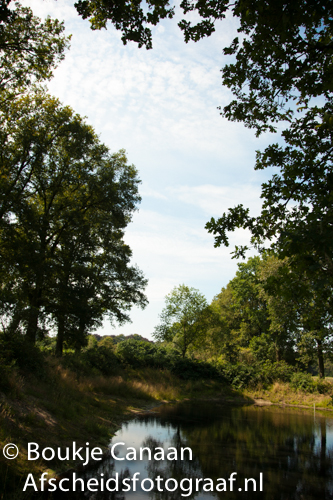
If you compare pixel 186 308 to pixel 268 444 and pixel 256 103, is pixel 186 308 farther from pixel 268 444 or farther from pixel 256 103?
pixel 256 103

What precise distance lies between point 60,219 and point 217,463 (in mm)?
15731

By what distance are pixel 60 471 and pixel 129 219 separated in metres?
20.0

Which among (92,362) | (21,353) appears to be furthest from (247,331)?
(21,353)

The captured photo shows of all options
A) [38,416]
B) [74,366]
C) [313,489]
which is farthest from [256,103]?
[74,366]

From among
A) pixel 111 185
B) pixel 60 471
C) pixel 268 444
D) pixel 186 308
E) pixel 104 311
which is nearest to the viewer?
pixel 60 471

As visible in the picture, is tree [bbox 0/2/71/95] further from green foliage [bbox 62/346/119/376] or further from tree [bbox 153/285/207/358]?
tree [bbox 153/285/207/358]

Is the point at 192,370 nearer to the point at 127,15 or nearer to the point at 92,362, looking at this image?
the point at 92,362

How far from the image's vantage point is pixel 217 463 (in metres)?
8.98

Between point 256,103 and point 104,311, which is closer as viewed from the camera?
point 256,103

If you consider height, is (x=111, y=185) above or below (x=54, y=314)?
above

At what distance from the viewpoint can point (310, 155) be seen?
8.05m

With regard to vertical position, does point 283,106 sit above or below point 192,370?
above

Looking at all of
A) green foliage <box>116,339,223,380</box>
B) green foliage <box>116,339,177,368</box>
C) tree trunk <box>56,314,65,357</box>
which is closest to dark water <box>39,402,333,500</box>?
tree trunk <box>56,314,65,357</box>

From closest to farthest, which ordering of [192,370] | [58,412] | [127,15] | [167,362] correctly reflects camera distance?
1. [127,15]
2. [58,412]
3. [167,362]
4. [192,370]
